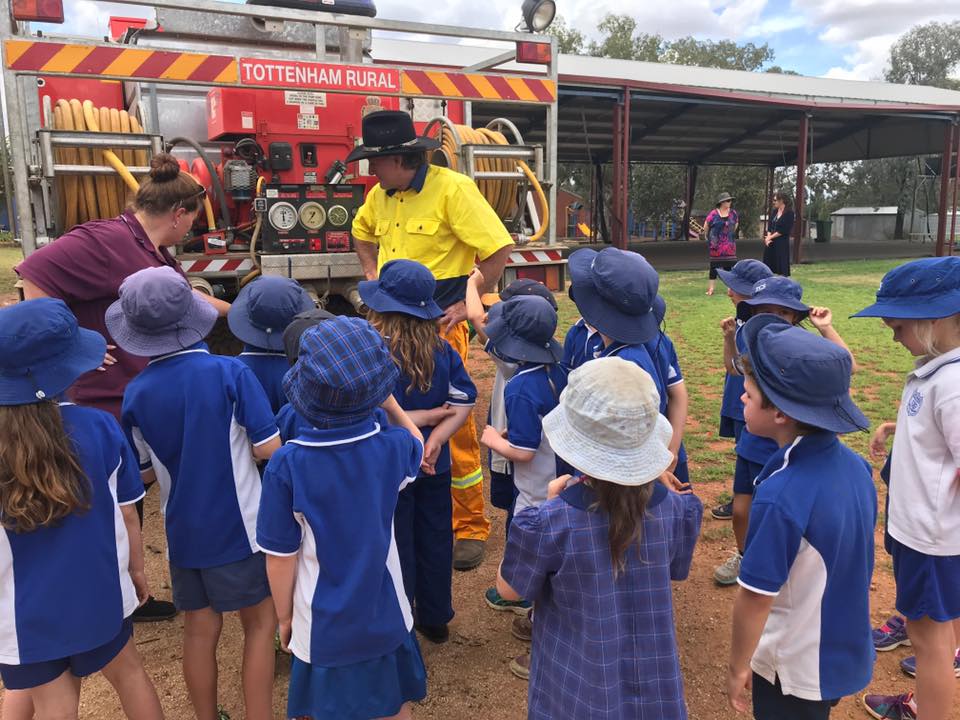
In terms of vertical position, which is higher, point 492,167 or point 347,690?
point 492,167

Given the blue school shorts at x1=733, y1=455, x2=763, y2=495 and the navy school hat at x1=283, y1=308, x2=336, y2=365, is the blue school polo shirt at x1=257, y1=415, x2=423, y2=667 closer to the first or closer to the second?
the navy school hat at x1=283, y1=308, x2=336, y2=365

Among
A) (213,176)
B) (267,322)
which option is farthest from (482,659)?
(213,176)

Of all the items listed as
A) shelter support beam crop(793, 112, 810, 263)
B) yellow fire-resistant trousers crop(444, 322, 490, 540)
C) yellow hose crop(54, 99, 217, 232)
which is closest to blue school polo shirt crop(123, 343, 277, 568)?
yellow fire-resistant trousers crop(444, 322, 490, 540)

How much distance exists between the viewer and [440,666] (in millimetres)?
3098

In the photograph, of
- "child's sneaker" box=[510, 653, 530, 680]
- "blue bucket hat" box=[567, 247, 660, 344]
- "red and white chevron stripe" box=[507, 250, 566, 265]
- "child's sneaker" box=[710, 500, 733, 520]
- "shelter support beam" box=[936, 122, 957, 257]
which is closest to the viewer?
"blue bucket hat" box=[567, 247, 660, 344]

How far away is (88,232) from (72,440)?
49.1 inches

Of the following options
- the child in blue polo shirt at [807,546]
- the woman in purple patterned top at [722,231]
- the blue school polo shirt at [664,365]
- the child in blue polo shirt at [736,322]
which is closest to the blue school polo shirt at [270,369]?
the blue school polo shirt at [664,365]

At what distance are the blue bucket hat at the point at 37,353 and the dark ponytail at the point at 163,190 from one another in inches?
44.6

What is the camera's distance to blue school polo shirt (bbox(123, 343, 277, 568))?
2372 mm

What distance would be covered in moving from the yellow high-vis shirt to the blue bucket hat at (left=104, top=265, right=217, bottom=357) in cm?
144

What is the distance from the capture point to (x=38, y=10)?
3.65 metres

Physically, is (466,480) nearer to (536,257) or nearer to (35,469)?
(536,257)

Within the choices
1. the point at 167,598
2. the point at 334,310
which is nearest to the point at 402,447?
the point at 167,598

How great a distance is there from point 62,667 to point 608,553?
5.40 feet
